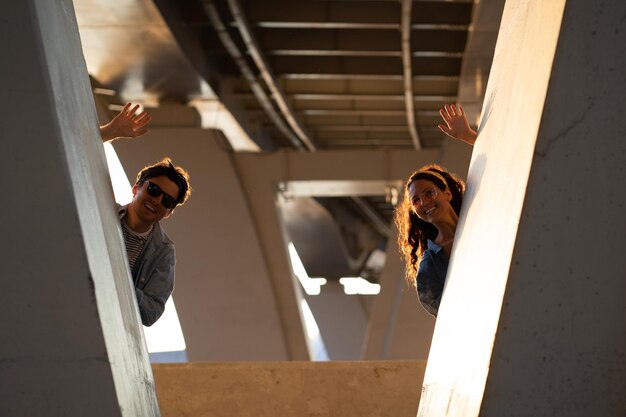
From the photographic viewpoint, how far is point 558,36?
234cm

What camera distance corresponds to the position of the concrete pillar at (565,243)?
7.73 ft

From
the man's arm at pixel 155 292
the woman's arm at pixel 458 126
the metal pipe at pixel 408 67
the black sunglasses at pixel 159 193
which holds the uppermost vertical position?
the metal pipe at pixel 408 67

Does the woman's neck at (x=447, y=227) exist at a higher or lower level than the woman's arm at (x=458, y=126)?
lower

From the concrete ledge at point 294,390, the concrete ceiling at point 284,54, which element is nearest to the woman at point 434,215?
the concrete ledge at point 294,390

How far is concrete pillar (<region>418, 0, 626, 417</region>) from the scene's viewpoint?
2.36m

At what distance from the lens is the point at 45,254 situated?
2.47 m

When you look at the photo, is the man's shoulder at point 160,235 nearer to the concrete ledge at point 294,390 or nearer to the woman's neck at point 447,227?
the concrete ledge at point 294,390

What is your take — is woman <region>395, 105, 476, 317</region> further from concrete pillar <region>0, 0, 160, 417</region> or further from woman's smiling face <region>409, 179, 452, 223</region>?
concrete pillar <region>0, 0, 160, 417</region>

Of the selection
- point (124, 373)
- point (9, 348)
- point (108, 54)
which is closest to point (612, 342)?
point (124, 373)

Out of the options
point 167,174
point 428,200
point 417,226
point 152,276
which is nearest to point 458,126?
point 428,200

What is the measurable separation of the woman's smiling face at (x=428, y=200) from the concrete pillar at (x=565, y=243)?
166cm

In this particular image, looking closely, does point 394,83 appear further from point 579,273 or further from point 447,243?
point 579,273

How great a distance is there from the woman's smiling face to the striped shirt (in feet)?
4.60

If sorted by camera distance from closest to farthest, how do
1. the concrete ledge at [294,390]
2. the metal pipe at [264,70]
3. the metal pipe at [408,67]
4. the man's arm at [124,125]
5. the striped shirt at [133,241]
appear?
the man's arm at [124,125], the striped shirt at [133,241], the concrete ledge at [294,390], the metal pipe at [408,67], the metal pipe at [264,70]
